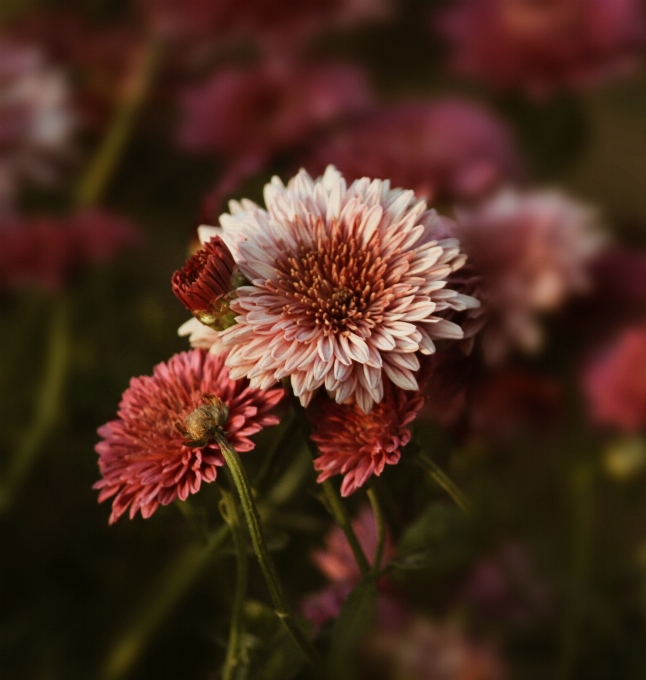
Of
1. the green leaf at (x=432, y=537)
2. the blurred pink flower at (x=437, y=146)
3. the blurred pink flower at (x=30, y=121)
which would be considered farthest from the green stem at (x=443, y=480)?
the blurred pink flower at (x=30, y=121)

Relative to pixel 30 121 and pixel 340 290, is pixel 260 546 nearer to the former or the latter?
pixel 340 290

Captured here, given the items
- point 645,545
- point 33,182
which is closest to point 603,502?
point 645,545

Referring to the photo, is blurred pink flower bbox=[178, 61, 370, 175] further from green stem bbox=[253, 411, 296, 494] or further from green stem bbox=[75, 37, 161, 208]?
green stem bbox=[253, 411, 296, 494]

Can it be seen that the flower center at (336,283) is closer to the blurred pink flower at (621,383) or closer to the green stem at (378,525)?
the green stem at (378,525)

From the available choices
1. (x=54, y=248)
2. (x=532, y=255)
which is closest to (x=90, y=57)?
(x=54, y=248)

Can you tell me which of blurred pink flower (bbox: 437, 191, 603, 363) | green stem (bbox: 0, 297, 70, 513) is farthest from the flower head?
green stem (bbox: 0, 297, 70, 513)

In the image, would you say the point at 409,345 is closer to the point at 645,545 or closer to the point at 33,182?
the point at 645,545
